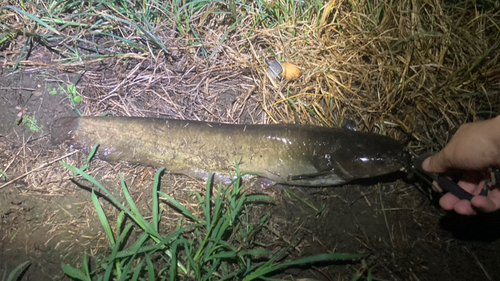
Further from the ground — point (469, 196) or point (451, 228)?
point (469, 196)

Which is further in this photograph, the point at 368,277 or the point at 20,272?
the point at 20,272

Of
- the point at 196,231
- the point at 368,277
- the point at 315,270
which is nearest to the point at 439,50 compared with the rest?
the point at 368,277

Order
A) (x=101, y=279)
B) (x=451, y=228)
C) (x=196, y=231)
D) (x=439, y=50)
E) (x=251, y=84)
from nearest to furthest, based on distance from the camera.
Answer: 1. (x=101, y=279)
2. (x=196, y=231)
3. (x=451, y=228)
4. (x=439, y=50)
5. (x=251, y=84)

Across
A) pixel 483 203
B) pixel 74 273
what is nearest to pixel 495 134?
pixel 483 203

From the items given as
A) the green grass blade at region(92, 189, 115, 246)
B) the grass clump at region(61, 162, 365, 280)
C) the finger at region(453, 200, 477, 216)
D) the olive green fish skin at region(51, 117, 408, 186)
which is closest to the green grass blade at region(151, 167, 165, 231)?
the grass clump at region(61, 162, 365, 280)

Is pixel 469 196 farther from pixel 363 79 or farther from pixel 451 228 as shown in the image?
pixel 363 79

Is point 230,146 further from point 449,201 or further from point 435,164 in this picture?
point 449,201
